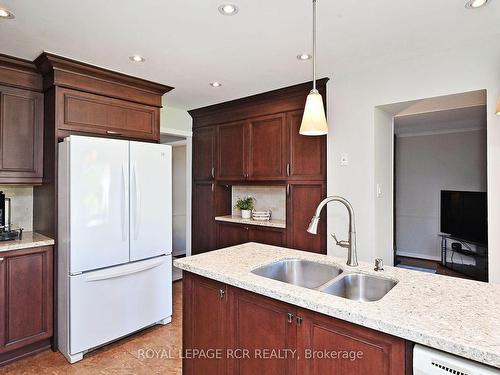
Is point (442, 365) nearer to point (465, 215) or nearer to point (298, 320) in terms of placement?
point (298, 320)

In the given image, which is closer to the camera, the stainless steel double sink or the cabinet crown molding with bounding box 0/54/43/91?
the stainless steel double sink

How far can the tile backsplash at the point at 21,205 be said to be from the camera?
9.52ft

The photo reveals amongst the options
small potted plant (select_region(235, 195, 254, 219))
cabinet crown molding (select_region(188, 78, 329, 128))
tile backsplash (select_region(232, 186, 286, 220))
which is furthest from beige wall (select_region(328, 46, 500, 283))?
small potted plant (select_region(235, 195, 254, 219))

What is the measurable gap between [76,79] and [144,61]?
0.62 m

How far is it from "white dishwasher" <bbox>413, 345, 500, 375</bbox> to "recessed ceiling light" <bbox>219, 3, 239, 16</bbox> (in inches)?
74.8

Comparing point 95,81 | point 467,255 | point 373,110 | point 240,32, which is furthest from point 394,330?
point 467,255

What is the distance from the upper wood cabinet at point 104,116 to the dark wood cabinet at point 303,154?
4.77 ft

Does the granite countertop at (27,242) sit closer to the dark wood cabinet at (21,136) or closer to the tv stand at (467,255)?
the dark wood cabinet at (21,136)

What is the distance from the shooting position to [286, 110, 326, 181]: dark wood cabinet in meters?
3.17

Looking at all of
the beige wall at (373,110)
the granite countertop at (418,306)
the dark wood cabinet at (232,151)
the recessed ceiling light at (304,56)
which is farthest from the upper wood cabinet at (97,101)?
the beige wall at (373,110)

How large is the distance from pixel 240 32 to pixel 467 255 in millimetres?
5281

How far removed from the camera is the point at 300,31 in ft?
6.95

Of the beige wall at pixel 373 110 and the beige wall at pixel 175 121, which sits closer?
the beige wall at pixel 373 110

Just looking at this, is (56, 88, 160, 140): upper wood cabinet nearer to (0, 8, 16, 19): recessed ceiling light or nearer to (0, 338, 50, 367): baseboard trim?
(0, 8, 16, 19): recessed ceiling light
